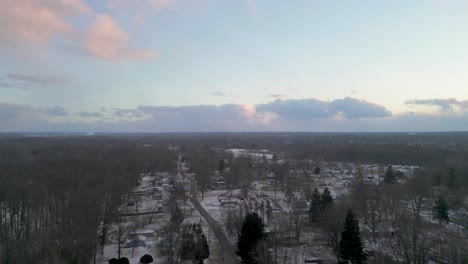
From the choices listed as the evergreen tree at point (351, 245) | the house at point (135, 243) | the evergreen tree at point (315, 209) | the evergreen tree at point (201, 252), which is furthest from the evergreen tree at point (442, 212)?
the house at point (135, 243)

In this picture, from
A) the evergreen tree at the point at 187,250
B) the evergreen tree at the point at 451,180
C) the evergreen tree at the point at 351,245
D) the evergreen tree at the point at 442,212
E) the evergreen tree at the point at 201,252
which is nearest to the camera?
the evergreen tree at the point at 351,245

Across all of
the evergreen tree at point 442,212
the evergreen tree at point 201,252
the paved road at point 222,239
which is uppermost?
the evergreen tree at point 442,212

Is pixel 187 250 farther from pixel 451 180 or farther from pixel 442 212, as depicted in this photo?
pixel 451 180

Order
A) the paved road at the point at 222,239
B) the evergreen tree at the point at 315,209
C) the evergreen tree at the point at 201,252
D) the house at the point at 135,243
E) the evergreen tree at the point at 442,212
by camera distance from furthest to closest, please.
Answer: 1. the evergreen tree at the point at 315,209
2. the evergreen tree at the point at 442,212
3. the house at the point at 135,243
4. the paved road at the point at 222,239
5. the evergreen tree at the point at 201,252

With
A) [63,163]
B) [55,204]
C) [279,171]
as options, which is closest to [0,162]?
[63,163]

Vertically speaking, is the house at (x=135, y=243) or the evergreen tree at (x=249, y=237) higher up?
the evergreen tree at (x=249, y=237)

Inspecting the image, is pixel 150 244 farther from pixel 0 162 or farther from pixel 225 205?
pixel 0 162

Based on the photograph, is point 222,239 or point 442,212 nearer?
point 222,239

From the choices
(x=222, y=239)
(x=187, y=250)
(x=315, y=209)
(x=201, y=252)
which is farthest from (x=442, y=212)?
(x=187, y=250)

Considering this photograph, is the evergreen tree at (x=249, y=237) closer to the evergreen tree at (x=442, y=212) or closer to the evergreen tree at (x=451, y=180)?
the evergreen tree at (x=442, y=212)

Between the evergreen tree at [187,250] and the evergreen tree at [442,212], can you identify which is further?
the evergreen tree at [442,212]

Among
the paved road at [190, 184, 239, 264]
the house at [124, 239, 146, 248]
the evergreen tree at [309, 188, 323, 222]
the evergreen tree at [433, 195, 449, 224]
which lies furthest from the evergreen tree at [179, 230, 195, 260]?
the evergreen tree at [433, 195, 449, 224]
